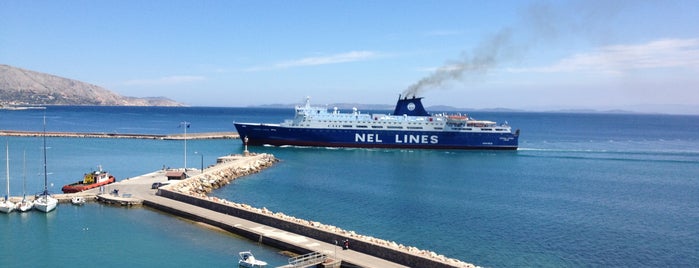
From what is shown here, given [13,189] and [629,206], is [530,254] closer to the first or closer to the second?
[629,206]

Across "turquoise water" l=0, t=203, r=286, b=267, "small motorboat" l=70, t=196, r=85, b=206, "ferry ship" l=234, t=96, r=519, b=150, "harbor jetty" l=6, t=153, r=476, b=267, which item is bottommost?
"turquoise water" l=0, t=203, r=286, b=267

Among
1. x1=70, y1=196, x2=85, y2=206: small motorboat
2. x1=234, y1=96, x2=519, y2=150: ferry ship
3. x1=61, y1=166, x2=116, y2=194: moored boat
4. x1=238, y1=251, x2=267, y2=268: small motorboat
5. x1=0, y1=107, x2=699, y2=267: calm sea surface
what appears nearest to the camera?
x1=238, y1=251, x2=267, y2=268: small motorboat

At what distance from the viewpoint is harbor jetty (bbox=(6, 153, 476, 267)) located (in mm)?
15250

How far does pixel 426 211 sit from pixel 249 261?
11.6 meters

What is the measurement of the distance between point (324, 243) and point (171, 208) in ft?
27.3

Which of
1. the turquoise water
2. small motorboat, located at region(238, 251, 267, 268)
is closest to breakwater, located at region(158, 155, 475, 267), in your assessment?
the turquoise water

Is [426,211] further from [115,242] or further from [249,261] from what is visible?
[115,242]

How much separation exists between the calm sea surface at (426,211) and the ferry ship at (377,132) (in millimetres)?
6298

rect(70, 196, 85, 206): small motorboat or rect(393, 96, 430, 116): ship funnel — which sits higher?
rect(393, 96, 430, 116): ship funnel

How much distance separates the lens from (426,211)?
25.1 m

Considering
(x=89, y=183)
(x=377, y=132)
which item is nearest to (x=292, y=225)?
(x=89, y=183)

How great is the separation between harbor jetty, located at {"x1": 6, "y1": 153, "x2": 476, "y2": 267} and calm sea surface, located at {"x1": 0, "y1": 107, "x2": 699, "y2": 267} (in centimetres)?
65

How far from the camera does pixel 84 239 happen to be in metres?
18.5

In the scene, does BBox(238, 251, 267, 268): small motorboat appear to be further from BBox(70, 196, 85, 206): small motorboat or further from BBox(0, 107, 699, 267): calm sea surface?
BBox(70, 196, 85, 206): small motorboat
